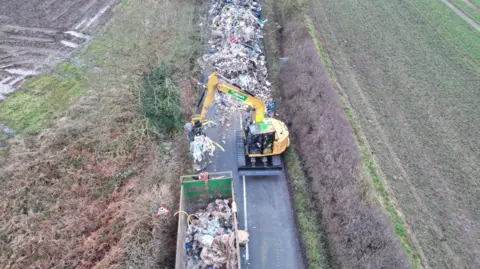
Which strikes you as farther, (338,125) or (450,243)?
(338,125)

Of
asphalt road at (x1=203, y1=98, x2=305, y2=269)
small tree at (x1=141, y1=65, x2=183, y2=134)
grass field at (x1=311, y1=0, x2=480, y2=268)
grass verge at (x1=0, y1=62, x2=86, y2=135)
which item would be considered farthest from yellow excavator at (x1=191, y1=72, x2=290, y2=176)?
grass verge at (x1=0, y1=62, x2=86, y2=135)

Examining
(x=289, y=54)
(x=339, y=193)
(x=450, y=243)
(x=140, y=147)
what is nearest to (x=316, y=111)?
(x=339, y=193)

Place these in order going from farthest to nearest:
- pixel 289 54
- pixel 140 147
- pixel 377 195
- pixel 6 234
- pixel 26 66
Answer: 1. pixel 289 54
2. pixel 26 66
3. pixel 140 147
4. pixel 377 195
5. pixel 6 234

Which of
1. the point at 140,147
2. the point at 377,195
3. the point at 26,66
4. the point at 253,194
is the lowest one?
the point at 253,194

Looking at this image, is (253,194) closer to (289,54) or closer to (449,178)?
(449,178)

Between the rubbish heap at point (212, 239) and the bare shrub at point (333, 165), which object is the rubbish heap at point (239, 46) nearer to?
the bare shrub at point (333, 165)

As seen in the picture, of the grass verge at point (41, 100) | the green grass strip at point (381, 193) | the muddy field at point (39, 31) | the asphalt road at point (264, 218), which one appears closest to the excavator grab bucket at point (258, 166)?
the asphalt road at point (264, 218)

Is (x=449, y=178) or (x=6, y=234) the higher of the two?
(x=6, y=234)

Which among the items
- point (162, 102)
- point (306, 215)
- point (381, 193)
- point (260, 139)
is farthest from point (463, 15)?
point (162, 102)
